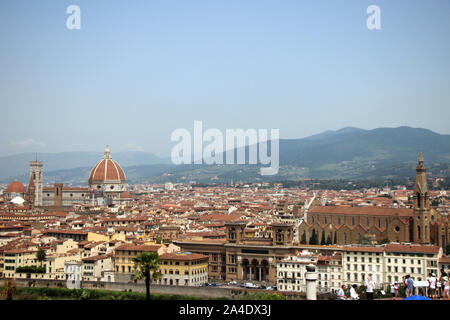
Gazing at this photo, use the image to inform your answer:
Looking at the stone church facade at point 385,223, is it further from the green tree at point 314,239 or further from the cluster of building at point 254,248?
the green tree at point 314,239

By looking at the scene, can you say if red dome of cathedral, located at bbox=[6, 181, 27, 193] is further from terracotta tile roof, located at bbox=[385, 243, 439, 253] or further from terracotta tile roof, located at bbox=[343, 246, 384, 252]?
terracotta tile roof, located at bbox=[385, 243, 439, 253]

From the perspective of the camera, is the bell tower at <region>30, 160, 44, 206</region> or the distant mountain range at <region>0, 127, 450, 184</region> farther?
the distant mountain range at <region>0, 127, 450, 184</region>

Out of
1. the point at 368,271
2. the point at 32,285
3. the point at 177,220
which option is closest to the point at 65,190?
the point at 177,220

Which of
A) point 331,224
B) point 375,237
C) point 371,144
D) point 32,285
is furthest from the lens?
point 371,144

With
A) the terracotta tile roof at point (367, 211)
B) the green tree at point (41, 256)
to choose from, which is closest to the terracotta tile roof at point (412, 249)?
the terracotta tile roof at point (367, 211)

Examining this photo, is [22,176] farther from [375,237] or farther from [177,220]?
[375,237]

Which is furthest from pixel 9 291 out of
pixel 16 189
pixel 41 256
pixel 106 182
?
pixel 16 189

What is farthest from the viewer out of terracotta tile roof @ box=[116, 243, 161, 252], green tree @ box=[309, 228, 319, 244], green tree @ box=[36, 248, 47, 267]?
green tree @ box=[309, 228, 319, 244]

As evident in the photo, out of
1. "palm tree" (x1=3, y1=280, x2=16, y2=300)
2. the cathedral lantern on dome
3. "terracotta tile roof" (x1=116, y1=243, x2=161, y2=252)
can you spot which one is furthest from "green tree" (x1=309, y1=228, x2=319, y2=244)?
the cathedral lantern on dome
